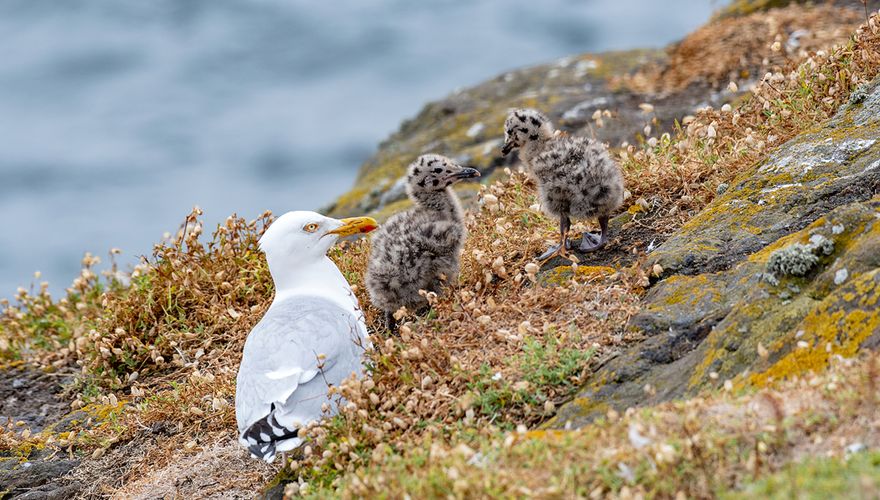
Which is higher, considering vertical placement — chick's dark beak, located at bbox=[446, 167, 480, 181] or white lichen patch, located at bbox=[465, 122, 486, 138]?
white lichen patch, located at bbox=[465, 122, 486, 138]

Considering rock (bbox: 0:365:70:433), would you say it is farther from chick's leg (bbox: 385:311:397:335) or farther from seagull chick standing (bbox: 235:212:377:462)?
chick's leg (bbox: 385:311:397:335)

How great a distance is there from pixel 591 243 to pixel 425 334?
158 cm

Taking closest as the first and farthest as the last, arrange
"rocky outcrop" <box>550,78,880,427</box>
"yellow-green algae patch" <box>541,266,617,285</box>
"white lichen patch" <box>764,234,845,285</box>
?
"rocky outcrop" <box>550,78,880,427</box>, "white lichen patch" <box>764,234,845,285</box>, "yellow-green algae patch" <box>541,266,617,285</box>

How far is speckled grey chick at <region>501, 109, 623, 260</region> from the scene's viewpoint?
7.04m

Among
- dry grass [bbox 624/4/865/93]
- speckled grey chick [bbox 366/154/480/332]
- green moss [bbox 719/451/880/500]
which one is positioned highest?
dry grass [bbox 624/4/865/93]

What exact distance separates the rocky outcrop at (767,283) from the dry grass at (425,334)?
29 centimetres

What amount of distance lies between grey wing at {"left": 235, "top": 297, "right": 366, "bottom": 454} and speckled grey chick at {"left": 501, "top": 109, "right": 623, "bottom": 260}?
5.50ft

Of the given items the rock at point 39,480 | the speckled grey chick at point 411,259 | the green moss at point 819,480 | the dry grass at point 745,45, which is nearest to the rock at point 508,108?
the dry grass at point 745,45

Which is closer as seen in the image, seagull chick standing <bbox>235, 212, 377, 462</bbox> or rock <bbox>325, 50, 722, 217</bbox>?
seagull chick standing <bbox>235, 212, 377, 462</bbox>

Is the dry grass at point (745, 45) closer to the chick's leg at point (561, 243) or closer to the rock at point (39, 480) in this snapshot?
the chick's leg at point (561, 243)

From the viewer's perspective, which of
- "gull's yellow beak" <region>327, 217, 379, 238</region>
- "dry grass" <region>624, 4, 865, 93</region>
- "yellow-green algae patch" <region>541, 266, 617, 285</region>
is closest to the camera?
"yellow-green algae patch" <region>541, 266, 617, 285</region>

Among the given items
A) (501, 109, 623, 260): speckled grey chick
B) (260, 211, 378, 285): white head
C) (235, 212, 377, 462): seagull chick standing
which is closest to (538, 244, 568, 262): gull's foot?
(501, 109, 623, 260): speckled grey chick

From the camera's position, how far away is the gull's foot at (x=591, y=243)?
7.22m

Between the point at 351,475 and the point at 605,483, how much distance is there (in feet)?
4.81
